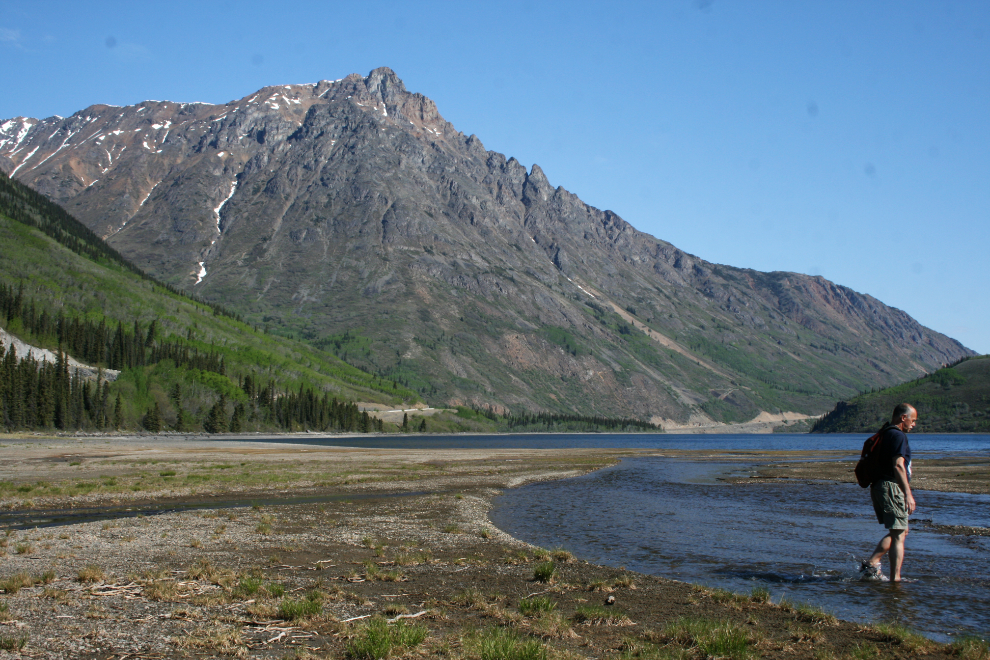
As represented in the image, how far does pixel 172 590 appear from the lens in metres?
16.6

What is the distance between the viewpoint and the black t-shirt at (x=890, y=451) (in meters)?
17.2

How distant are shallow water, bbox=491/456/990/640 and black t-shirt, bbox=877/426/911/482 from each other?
3.30 metres

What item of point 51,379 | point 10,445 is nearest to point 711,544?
point 10,445

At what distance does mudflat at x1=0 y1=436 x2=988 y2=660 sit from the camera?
12.8 meters

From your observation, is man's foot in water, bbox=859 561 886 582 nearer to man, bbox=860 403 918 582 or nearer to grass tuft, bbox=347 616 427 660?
man, bbox=860 403 918 582

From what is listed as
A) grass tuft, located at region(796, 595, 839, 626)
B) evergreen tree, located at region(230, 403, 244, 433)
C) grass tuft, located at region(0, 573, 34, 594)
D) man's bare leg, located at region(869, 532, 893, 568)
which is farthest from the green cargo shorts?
evergreen tree, located at region(230, 403, 244, 433)

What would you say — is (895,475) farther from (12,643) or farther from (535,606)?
(12,643)

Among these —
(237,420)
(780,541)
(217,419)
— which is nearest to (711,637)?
(780,541)

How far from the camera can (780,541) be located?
92.1ft

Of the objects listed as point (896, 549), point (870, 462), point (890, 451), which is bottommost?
point (896, 549)

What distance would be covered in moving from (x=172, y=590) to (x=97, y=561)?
6.27 meters

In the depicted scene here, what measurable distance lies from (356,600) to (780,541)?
19.3 meters

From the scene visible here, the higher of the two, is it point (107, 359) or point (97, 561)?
point (107, 359)

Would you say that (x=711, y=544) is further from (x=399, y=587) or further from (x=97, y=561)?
(x=97, y=561)
